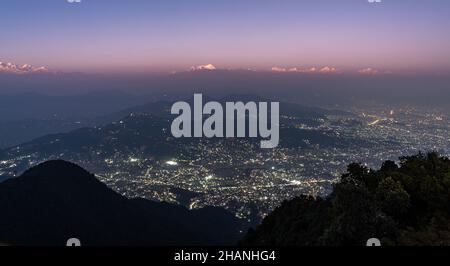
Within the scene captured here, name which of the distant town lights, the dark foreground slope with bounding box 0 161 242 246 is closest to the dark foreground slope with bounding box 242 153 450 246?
the dark foreground slope with bounding box 0 161 242 246

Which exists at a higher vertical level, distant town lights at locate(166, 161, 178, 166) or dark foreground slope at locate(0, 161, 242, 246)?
dark foreground slope at locate(0, 161, 242, 246)

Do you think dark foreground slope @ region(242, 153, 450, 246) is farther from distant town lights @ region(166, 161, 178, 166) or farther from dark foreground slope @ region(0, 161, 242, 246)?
distant town lights @ region(166, 161, 178, 166)

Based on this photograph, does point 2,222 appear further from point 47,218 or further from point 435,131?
point 435,131

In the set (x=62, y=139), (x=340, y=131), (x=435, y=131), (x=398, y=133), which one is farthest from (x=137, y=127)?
(x=435, y=131)

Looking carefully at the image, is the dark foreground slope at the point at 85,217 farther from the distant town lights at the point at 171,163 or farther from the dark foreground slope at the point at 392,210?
the distant town lights at the point at 171,163

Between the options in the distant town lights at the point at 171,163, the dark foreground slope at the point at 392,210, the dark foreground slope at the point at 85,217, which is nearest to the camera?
the dark foreground slope at the point at 392,210

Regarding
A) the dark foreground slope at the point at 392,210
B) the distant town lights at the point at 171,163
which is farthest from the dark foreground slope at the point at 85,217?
the distant town lights at the point at 171,163

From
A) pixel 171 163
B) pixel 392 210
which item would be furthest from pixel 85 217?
pixel 171 163
